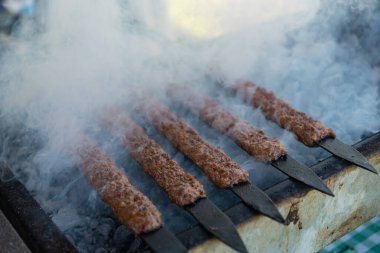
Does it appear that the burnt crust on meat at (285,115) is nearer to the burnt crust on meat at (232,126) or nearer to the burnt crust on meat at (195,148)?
the burnt crust on meat at (232,126)

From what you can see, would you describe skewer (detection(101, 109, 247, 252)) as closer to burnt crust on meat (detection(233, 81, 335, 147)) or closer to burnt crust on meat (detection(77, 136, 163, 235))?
burnt crust on meat (detection(77, 136, 163, 235))

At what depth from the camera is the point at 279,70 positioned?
396 cm

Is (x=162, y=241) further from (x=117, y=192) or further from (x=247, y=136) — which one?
(x=247, y=136)

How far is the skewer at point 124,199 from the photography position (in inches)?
83.7

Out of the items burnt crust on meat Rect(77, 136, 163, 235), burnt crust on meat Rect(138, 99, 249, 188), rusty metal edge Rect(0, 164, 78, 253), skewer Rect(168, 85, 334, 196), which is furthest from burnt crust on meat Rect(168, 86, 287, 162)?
rusty metal edge Rect(0, 164, 78, 253)

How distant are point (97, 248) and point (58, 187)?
0.57 m

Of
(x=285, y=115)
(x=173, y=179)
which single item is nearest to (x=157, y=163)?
(x=173, y=179)

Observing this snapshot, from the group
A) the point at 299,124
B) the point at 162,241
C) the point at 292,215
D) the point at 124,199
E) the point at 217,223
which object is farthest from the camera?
the point at 299,124

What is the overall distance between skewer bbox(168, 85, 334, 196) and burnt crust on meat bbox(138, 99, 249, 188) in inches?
8.6

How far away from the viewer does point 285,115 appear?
122 inches

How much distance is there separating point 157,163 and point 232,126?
662mm

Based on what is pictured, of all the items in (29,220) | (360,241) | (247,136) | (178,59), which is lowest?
(360,241)

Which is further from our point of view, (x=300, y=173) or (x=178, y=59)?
(x=178, y=59)

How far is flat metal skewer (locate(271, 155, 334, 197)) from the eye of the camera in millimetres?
2467
